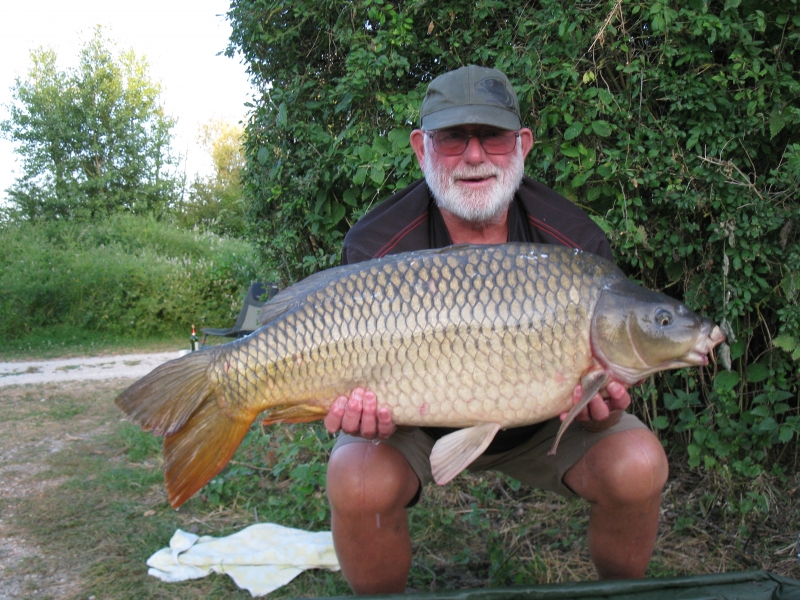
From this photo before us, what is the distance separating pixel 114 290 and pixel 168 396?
865 centimetres

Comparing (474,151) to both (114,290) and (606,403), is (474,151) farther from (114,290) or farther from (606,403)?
(114,290)

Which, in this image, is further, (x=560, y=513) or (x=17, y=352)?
(x=17, y=352)

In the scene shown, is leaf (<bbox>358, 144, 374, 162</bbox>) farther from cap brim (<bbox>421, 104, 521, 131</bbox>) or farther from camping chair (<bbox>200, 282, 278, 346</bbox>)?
camping chair (<bbox>200, 282, 278, 346</bbox>)

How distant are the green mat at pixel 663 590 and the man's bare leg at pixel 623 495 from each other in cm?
18

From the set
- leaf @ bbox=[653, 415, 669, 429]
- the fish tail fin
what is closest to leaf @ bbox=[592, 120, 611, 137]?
leaf @ bbox=[653, 415, 669, 429]

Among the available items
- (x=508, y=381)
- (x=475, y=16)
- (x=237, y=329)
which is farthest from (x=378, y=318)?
(x=237, y=329)

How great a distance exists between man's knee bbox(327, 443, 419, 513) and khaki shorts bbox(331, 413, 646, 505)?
35 millimetres

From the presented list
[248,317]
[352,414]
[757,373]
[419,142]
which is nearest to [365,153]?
[419,142]

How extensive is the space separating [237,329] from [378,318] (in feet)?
13.2

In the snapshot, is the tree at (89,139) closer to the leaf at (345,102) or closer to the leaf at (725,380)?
the leaf at (345,102)

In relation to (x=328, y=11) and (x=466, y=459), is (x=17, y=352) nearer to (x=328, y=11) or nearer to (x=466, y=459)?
(x=328, y=11)

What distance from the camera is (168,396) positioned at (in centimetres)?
148

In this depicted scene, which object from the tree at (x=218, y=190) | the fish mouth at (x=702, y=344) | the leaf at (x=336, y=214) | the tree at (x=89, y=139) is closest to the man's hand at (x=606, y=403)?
the fish mouth at (x=702, y=344)

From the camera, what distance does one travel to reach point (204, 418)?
1504 millimetres
